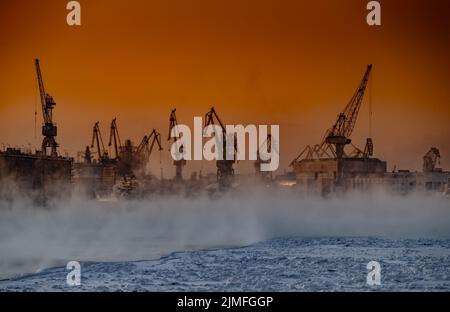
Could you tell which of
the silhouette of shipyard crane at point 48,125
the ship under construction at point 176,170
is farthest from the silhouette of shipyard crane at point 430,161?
the silhouette of shipyard crane at point 48,125

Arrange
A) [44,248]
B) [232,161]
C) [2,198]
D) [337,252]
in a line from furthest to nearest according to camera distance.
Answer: [232,161], [2,198], [44,248], [337,252]

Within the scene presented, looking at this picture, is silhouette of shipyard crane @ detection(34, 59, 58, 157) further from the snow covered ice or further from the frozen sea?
the frozen sea

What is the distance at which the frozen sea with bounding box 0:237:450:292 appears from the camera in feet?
70.2

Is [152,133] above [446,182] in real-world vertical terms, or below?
above

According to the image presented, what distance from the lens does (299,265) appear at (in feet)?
86.7

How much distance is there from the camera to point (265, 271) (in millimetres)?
24812

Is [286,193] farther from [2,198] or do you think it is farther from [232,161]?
[2,198]

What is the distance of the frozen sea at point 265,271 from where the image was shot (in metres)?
21.4

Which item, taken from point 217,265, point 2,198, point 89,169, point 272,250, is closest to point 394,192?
point 89,169

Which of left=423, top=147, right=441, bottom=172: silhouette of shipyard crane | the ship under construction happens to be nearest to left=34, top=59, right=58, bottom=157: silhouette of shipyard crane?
the ship under construction

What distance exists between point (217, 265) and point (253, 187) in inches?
3233

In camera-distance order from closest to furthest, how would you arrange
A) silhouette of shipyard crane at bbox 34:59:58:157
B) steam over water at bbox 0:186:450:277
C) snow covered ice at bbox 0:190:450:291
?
snow covered ice at bbox 0:190:450:291
steam over water at bbox 0:186:450:277
silhouette of shipyard crane at bbox 34:59:58:157

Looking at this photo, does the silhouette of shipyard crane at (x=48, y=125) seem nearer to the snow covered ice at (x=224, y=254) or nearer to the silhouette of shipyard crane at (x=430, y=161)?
the snow covered ice at (x=224, y=254)
